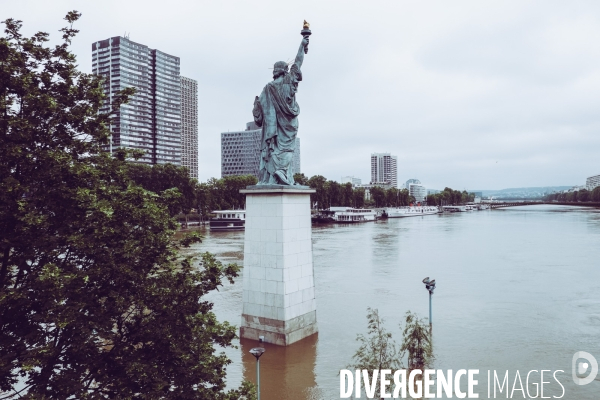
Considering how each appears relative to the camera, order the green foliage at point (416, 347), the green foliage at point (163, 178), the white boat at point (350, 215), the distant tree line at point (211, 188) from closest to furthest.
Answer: the green foliage at point (416, 347) → the green foliage at point (163, 178) → the distant tree line at point (211, 188) → the white boat at point (350, 215)

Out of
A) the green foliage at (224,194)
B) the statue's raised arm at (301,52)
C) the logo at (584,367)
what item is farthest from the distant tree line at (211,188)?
the logo at (584,367)

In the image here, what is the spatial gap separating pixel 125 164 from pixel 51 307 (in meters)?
3.63

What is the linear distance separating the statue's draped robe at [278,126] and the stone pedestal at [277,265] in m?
0.89

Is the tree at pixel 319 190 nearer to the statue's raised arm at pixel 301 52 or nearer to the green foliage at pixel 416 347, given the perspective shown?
the statue's raised arm at pixel 301 52

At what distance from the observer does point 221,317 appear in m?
23.4

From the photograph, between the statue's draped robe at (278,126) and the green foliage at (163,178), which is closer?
the statue's draped robe at (278,126)

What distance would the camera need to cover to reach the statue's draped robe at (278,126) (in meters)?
18.1

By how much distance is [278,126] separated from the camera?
60.2 ft

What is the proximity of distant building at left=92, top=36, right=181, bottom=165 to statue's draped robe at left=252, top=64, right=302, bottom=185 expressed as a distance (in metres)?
116

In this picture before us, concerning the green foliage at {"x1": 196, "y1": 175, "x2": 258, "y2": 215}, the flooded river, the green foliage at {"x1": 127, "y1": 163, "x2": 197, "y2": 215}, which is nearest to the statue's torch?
the flooded river

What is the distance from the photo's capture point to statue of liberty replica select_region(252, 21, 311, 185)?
1814cm

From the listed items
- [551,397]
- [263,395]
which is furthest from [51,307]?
[551,397]

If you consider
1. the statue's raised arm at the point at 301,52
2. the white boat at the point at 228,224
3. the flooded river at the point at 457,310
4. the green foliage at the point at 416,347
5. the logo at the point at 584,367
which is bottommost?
the logo at the point at 584,367

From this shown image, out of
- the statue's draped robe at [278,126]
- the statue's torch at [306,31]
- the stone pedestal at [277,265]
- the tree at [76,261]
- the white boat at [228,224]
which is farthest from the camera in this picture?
the white boat at [228,224]
